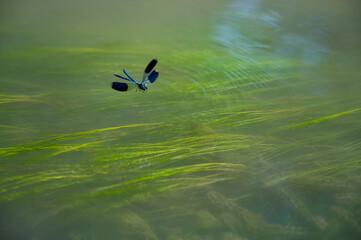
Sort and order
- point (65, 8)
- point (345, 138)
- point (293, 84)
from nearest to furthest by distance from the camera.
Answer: point (345, 138), point (293, 84), point (65, 8)

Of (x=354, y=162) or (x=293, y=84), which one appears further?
(x=293, y=84)

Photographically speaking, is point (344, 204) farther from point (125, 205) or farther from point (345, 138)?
point (125, 205)

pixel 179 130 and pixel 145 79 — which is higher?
pixel 145 79

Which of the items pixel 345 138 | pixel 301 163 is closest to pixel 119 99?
pixel 301 163

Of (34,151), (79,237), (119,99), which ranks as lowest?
(79,237)

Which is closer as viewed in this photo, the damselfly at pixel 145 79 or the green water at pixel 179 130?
the green water at pixel 179 130

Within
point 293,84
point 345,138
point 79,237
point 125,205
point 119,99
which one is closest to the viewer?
point 79,237

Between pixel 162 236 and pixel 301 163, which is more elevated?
pixel 301 163

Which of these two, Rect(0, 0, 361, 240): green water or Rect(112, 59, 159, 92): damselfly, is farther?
Rect(112, 59, 159, 92): damselfly
